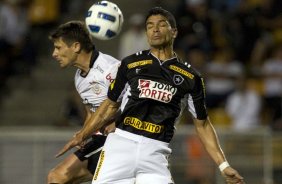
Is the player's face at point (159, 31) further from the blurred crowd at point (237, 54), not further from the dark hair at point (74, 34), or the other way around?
the blurred crowd at point (237, 54)

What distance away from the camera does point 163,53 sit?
27.1 feet

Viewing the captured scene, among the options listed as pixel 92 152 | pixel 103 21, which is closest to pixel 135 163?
pixel 92 152

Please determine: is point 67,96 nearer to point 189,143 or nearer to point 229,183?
point 189,143

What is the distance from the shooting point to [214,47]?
16234 millimetres

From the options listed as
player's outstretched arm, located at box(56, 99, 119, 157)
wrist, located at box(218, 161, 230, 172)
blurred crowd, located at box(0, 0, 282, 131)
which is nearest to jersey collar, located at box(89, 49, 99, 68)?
player's outstretched arm, located at box(56, 99, 119, 157)

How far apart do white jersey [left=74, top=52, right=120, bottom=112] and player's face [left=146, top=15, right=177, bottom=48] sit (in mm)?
858

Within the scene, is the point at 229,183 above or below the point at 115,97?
below

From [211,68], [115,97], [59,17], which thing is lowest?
[115,97]

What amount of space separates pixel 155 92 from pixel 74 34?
1.33 metres

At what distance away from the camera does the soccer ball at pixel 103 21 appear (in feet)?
29.9

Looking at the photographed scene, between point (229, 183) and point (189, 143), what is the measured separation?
213 inches

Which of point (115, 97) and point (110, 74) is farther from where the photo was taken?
point (110, 74)

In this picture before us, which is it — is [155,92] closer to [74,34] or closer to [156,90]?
[156,90]

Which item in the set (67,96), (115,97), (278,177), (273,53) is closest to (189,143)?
(278,177)
